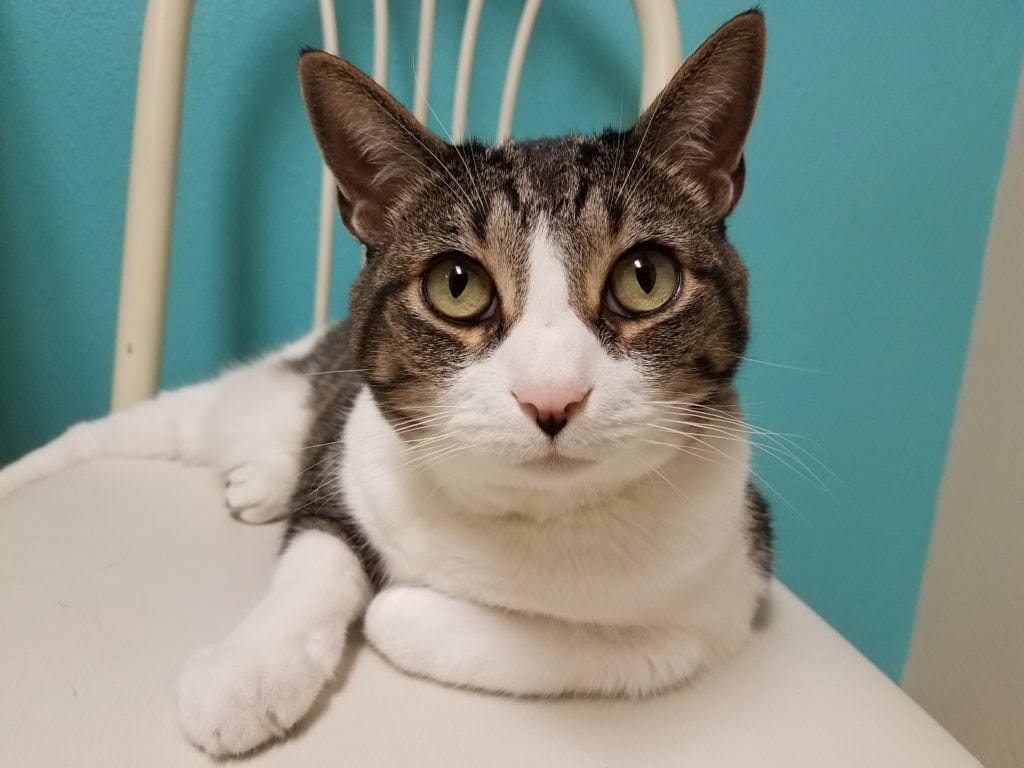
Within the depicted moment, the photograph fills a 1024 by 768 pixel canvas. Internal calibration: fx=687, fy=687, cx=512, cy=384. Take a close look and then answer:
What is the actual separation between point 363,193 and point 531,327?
266mm

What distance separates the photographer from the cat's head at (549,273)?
501 millimetres

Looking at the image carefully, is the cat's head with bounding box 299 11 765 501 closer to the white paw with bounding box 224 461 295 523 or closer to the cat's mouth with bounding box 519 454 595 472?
the cat's mouth with bounding box 519 454 595 472

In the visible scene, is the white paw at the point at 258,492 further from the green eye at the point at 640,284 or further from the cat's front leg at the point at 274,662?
the green eye at the point at 640,284

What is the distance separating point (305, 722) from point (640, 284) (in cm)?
44

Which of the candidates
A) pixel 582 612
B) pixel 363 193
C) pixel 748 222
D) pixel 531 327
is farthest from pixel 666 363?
pixel 748 222

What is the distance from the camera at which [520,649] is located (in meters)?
0.59

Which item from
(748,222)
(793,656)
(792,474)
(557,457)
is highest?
(748,222)

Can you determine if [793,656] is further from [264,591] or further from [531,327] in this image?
[264,591]

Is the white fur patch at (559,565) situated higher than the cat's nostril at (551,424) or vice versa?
the cat's nostril at (551,424)

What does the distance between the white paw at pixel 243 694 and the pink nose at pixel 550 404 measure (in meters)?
0.28

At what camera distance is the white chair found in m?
0.52

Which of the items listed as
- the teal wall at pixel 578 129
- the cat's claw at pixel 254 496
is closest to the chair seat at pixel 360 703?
the cat's claw at pixel 254 496

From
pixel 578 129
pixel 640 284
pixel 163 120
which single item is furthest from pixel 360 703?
pixel 578 129

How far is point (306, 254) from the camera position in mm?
1250
